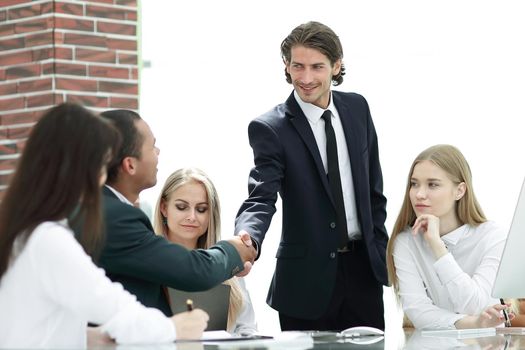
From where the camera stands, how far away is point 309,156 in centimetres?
341

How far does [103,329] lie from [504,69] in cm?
383

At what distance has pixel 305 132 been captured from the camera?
11.2 ft

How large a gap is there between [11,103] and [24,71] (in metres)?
0.16

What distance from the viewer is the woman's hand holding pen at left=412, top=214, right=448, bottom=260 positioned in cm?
320

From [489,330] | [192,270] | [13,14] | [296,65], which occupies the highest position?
[13,14]

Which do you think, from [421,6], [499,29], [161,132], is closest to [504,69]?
[499,29]

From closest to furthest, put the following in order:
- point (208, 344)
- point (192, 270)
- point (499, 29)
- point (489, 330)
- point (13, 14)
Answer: point (208, 344), point (192, 270), point (489, 330), point (13, 14), point (499, 29)

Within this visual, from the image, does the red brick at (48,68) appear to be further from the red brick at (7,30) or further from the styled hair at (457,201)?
the styled hair at (457,201)

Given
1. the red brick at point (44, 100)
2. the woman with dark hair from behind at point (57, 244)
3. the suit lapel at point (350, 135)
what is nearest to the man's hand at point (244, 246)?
the suit lapel at point (350, 135)

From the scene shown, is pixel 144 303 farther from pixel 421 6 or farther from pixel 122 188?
pixel 421 6

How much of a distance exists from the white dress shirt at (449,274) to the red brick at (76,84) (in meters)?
1.69

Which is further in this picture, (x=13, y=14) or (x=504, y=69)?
(x=504, y=69)

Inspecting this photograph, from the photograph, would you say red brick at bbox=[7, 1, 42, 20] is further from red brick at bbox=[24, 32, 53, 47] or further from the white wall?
the white wall

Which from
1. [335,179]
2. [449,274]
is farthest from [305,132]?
[449,274]
